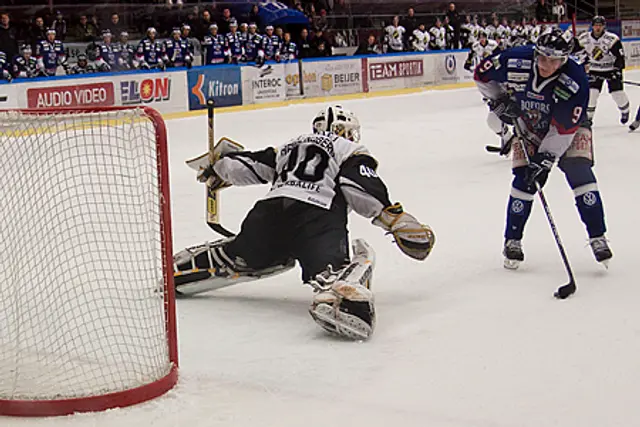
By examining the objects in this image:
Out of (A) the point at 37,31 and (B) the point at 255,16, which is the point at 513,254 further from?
(B) the point at 255,16

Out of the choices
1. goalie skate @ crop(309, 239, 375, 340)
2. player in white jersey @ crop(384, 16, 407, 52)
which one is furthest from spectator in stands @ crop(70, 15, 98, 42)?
goalie skate @ crop(309, 239, 375, 340)

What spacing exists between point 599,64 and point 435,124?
188cm

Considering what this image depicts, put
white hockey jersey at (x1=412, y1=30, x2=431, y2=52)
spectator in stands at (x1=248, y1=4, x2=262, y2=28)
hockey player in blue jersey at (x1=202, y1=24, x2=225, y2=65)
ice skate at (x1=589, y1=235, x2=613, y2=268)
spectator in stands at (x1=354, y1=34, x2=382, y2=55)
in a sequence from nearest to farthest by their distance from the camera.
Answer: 1. ice skate at (x1=589, y1=235, x2=613, y2=268)
2. hockey player in blue jersey at (x1=202, y1=24, x2=225, y2=65)
3. spectator in stands at (x1=248, y1=4, x2=262, y2=28)
4. spectator in stands at (x1=354, y1=34, x2=382, y2=55)
5. white hockey jersey at (x1=412, y1=30, x2=431, y2=52)

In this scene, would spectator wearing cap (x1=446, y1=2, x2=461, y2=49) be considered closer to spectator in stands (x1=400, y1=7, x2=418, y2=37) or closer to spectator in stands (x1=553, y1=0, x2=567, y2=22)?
spectator in stands (x1=400, y1=7, x2=418, y2=37)

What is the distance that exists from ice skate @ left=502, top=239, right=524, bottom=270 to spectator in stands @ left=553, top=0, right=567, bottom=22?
1580 cm

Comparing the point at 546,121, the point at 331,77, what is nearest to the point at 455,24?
the point at 331,77

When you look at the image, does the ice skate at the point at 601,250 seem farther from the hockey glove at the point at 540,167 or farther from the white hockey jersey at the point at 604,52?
the white hockey jersey at the point at 604,52

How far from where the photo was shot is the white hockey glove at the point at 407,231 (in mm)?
3314

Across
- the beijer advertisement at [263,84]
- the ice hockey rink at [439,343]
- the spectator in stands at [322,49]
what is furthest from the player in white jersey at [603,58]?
the spectator in stands at [322,49]

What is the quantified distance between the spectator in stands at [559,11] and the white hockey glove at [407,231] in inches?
657

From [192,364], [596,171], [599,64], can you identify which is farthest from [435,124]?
[192,364]

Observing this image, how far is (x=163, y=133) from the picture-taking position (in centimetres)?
253

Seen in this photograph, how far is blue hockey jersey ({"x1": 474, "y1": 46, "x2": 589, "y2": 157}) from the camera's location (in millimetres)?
3887

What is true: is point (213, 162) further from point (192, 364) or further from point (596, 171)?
point (596, 171)
